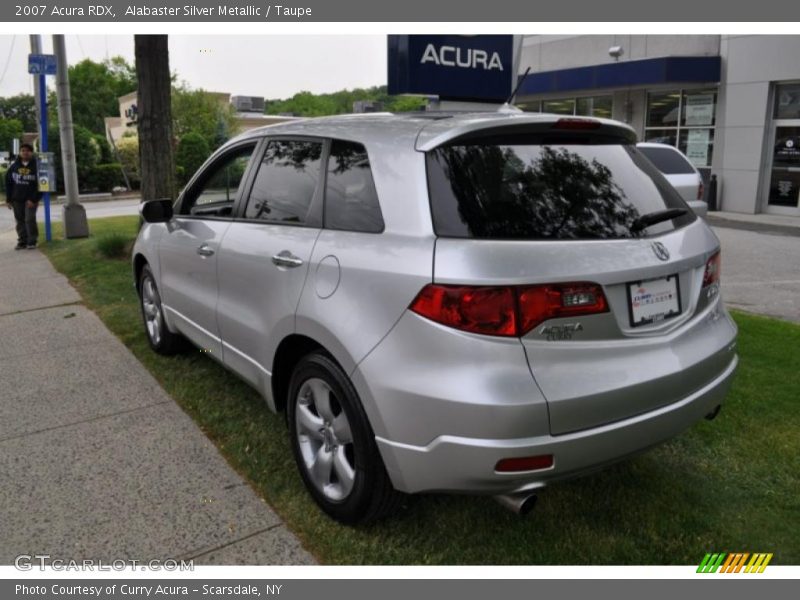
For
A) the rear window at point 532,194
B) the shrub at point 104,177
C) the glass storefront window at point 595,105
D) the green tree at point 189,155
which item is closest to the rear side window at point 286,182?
the rear window at point 532,194

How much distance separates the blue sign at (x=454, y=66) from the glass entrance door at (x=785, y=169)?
1299 centimetres

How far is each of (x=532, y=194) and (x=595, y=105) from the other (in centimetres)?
2091

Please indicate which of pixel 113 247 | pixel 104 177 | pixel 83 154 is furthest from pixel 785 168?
pixel 104 177

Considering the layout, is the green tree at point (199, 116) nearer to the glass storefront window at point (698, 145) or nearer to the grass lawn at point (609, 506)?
the glass storefront window at point (698, 145)

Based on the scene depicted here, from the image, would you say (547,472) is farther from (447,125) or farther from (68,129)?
(68,129)

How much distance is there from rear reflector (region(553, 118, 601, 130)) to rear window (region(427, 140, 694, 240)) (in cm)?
8

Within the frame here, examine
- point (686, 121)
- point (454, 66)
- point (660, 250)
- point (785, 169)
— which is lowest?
point (785, 169)

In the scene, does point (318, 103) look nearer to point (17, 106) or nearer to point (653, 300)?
point (17, 106)

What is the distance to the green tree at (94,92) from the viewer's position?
7644 centimetres

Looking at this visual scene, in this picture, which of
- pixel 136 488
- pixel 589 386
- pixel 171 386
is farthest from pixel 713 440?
pixel 171 386

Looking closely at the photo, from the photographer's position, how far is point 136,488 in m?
3.62

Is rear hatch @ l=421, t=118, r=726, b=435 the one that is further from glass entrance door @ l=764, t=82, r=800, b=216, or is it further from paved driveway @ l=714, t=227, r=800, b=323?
glass entrance door @ l=764, t=82, r=800, b=216

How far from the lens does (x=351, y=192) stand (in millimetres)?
3197

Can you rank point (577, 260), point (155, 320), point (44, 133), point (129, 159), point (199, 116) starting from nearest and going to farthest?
point (577, 260), point (155, 320), point (44, 133), point (129, 159), point (199, 116)
